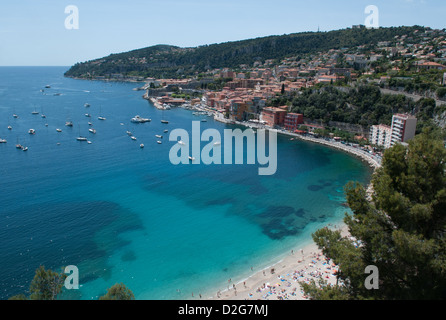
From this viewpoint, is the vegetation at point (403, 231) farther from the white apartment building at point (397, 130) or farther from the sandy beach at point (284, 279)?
the white apartment building at point (397, 130)

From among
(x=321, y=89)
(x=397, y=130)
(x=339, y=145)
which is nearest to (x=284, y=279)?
(x=397, y=130)

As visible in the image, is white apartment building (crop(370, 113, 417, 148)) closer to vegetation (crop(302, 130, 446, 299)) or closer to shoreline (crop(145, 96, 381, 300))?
shoreline (crop(145, 96, 381, 300))

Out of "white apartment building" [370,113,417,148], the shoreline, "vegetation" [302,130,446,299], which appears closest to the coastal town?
"white apartment building" [370,113,417,148]

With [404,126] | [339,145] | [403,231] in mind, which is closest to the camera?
[403,231]

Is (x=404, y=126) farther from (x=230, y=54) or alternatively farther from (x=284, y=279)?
(x=230, y=54)

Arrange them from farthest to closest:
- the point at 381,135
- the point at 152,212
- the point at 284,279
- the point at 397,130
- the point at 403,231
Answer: the point at 381,135 → the point at 397,130 → the point at 152,212 → the point at 284,279 → the point at 403,231
